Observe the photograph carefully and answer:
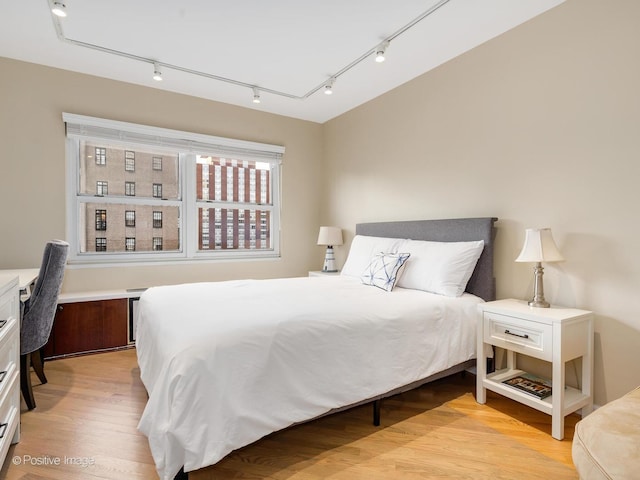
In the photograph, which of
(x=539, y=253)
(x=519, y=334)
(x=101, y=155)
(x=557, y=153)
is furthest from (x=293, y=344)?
(x=101, y=155)

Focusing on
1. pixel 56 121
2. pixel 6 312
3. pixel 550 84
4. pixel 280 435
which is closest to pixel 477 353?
pixel 280 435

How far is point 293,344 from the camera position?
1.60 m

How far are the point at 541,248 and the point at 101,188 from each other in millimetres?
3962

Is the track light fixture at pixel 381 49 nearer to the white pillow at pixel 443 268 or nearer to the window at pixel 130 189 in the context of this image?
the white pillow at pixel 443 268

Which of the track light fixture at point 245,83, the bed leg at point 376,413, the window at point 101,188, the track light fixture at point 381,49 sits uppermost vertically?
the track light fixture at point 245,83

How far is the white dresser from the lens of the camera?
1504 mm

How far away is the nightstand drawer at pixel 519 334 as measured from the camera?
1.86m

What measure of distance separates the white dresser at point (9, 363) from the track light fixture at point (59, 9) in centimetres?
174

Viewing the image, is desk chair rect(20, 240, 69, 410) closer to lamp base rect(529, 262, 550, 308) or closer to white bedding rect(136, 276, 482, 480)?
white bedding rect(136, 276, 482, 480)

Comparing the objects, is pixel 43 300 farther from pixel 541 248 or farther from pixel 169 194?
pixel 541 248

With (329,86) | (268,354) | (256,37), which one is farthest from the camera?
(329,86)

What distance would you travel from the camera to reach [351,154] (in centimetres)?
410

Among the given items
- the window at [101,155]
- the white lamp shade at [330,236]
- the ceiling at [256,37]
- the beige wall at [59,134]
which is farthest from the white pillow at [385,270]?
the window at [101,155]

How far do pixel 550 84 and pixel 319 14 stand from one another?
Answer: 1.63m
